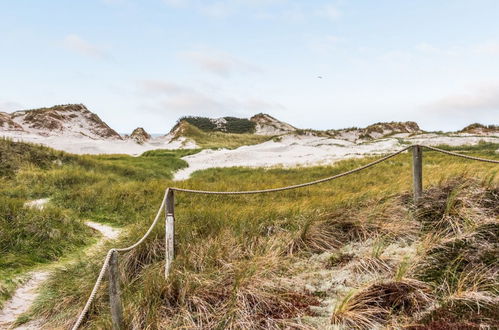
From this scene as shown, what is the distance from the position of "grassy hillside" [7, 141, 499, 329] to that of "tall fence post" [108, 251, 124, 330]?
0.14 meters

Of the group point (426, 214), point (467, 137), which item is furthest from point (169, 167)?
point (467, 137)

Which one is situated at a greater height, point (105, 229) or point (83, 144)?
point (83, 144)

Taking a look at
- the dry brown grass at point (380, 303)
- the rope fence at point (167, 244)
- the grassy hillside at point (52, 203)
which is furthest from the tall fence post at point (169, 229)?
the dry brown grass at point (380, 303)

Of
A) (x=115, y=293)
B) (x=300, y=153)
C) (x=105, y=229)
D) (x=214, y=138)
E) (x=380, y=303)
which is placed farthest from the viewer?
(x=214, y=138)

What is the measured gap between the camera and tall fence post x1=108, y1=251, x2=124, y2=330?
3215mm

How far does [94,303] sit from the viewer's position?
424cm

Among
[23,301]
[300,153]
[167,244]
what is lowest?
[23,301]

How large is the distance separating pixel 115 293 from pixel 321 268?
8.37ft

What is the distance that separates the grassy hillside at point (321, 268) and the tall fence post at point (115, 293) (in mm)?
136

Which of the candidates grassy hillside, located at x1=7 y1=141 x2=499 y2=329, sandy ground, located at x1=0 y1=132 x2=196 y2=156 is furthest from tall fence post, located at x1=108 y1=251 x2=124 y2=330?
sandy ground, located at x1=0 y1=132 x2=196 y2=156

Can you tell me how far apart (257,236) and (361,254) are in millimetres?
1575

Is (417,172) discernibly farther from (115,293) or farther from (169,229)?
(115,293)

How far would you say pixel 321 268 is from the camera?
4777 mm

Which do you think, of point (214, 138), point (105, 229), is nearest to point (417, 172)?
point (105, 229)
